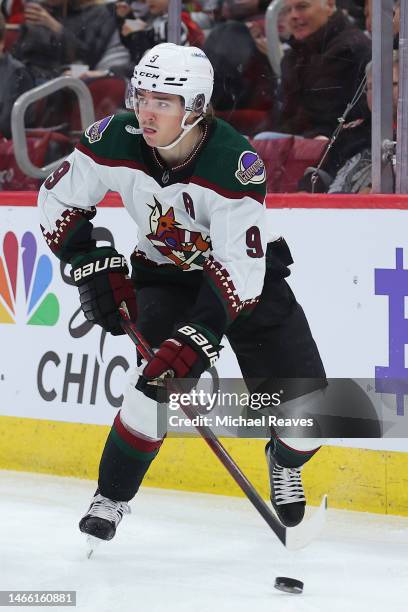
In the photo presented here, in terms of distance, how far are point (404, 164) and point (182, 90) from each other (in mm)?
1034

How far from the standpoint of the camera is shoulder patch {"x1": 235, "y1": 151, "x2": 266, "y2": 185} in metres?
2.50

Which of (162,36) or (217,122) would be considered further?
(162,36)

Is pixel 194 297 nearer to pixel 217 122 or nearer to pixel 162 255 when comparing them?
pixel 162 255

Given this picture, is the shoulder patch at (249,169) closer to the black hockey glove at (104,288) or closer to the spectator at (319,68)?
the black hockey glove at (104,288)

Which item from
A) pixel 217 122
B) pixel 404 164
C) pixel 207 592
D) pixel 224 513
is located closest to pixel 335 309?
pixel 404 164

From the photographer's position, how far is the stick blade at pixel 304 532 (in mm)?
2615

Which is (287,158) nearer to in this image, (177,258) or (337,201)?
(337,201)

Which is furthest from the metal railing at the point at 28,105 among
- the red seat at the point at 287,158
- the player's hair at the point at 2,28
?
the red seat at the point at 287,158

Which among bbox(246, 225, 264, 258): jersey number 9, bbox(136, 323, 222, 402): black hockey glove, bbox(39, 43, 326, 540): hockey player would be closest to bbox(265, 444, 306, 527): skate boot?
bbox(39, 43, 326, 540): hockey player

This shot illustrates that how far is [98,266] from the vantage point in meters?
2.70

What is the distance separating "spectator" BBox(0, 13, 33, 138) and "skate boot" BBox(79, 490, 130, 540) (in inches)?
70.5

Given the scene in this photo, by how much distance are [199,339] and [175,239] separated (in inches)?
11.6

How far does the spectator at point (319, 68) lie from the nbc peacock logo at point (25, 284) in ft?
2.91

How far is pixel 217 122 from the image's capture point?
264 centimetres
